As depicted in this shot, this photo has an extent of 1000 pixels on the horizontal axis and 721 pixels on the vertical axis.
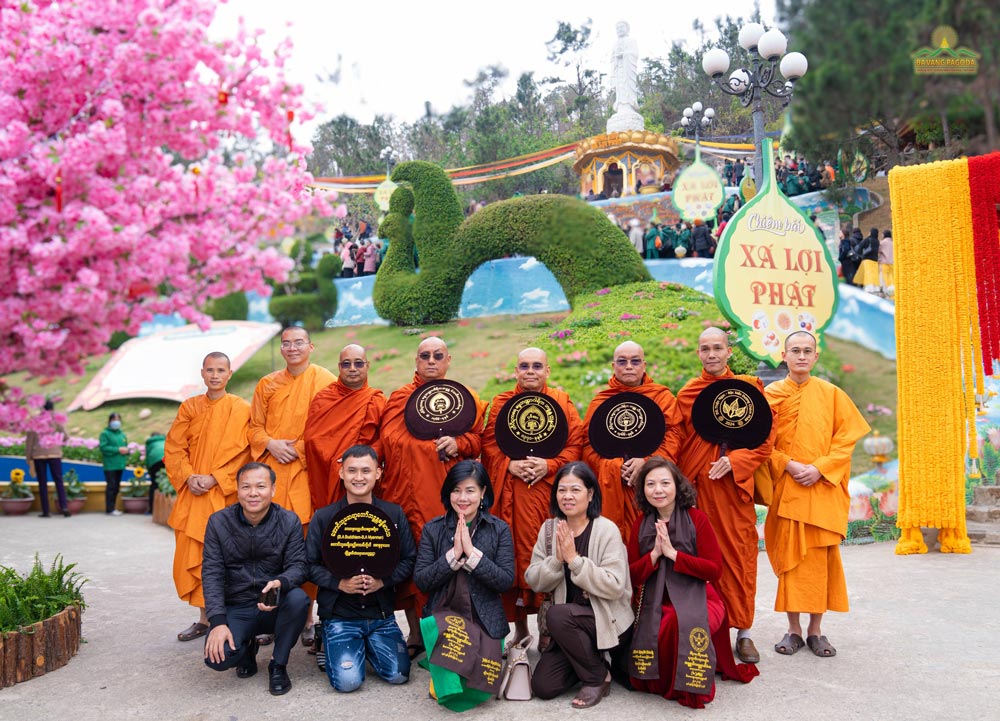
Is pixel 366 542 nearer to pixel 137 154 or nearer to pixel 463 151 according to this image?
pixel 137 154

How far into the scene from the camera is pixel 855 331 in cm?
1077

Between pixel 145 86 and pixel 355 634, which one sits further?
pixel 355 634

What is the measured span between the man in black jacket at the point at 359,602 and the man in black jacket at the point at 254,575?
0.12m

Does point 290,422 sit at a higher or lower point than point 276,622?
higher

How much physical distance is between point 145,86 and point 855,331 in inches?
393

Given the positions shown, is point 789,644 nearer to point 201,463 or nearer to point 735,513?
point 735,513

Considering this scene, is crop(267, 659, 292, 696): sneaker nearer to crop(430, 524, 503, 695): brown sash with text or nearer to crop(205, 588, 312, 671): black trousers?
crop(205, 588, 312, 671): black trousers

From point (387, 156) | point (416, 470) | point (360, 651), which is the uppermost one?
point (387, 156)

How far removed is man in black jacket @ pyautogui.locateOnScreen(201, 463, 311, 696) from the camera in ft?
13.1

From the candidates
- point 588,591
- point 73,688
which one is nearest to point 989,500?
point 588,591

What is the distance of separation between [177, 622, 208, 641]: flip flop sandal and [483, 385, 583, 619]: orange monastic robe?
1.88 metres

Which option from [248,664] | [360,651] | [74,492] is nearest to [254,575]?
[248,664]

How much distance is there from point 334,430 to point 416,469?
23.1 inches

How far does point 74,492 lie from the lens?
35.7 ft
